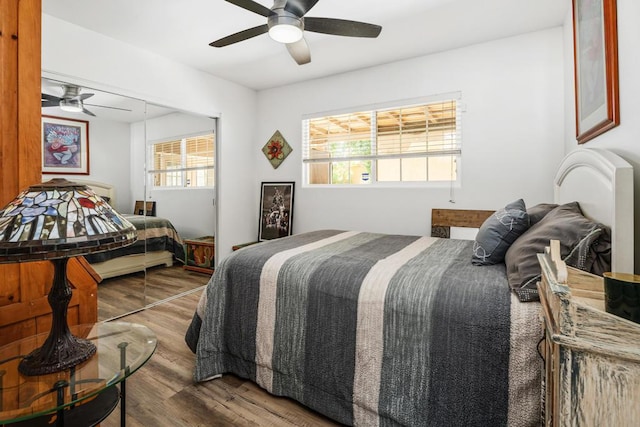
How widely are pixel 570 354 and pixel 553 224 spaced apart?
3.14 feet

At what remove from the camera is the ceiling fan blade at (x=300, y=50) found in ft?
7.64

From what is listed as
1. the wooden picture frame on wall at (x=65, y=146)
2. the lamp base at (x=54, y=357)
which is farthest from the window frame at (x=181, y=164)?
the lamp base at (x=54, y=357)

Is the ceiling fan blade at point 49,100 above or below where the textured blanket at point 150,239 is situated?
above

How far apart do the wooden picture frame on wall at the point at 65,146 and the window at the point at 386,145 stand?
239cm

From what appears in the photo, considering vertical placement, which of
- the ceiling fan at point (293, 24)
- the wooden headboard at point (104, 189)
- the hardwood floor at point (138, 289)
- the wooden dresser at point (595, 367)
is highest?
the ceiling fan at point (293, 24)

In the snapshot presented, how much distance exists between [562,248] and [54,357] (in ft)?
5.97

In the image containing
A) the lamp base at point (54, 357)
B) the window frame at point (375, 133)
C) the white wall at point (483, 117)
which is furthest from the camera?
the window frame at point (375, 133)

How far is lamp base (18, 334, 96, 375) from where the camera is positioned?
3.06ft

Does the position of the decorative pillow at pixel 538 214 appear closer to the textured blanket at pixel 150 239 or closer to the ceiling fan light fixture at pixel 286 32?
the ceiling fan light fixture at pixel 286 32

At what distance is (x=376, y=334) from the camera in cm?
147

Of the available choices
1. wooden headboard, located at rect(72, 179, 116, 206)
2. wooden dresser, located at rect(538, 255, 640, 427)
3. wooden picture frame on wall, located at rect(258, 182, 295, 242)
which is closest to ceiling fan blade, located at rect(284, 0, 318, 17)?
wooden dresser, located at rect(538, 255, 640, 427)

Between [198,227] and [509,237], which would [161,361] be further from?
[509,237]

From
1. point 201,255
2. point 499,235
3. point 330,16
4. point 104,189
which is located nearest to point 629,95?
point 499,235

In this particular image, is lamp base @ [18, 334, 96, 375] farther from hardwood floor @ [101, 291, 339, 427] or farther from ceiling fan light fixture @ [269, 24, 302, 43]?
ceiling fan light fixture @ [269, 24, 302, 43]
